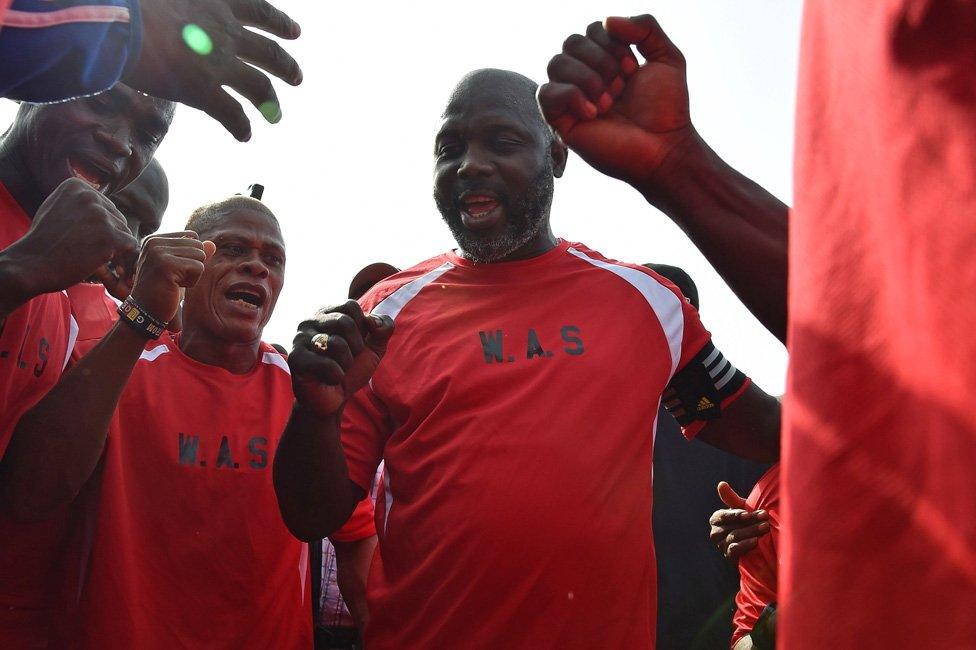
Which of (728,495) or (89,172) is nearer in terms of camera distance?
(89,172)

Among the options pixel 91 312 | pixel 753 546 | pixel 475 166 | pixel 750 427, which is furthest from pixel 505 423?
pixel 91 312

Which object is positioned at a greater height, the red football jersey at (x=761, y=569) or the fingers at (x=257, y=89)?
the fingers at (x=257, y=89)

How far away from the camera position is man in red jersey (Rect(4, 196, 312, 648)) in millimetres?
2490

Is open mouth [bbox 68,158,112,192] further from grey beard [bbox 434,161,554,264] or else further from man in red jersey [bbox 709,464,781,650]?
man in red jersey [bbox 709,464,781,650]

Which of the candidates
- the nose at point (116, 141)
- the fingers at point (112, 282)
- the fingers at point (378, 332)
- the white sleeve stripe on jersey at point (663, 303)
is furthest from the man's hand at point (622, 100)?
the fingers at point (112, 282)

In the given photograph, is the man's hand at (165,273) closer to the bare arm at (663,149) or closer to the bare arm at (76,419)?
the bare arm at (76,419)

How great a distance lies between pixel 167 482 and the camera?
8.98 feet

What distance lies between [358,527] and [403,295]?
3.72 ft

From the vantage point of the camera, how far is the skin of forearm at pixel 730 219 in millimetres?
1307

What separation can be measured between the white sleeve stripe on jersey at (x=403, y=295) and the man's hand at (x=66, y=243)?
2.50 ft

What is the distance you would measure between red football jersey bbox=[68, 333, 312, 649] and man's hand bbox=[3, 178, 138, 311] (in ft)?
2.79

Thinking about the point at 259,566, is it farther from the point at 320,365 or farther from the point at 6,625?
the point at 320,365

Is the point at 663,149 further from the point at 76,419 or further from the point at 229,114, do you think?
the point at 76,419

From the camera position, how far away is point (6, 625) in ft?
8.55
